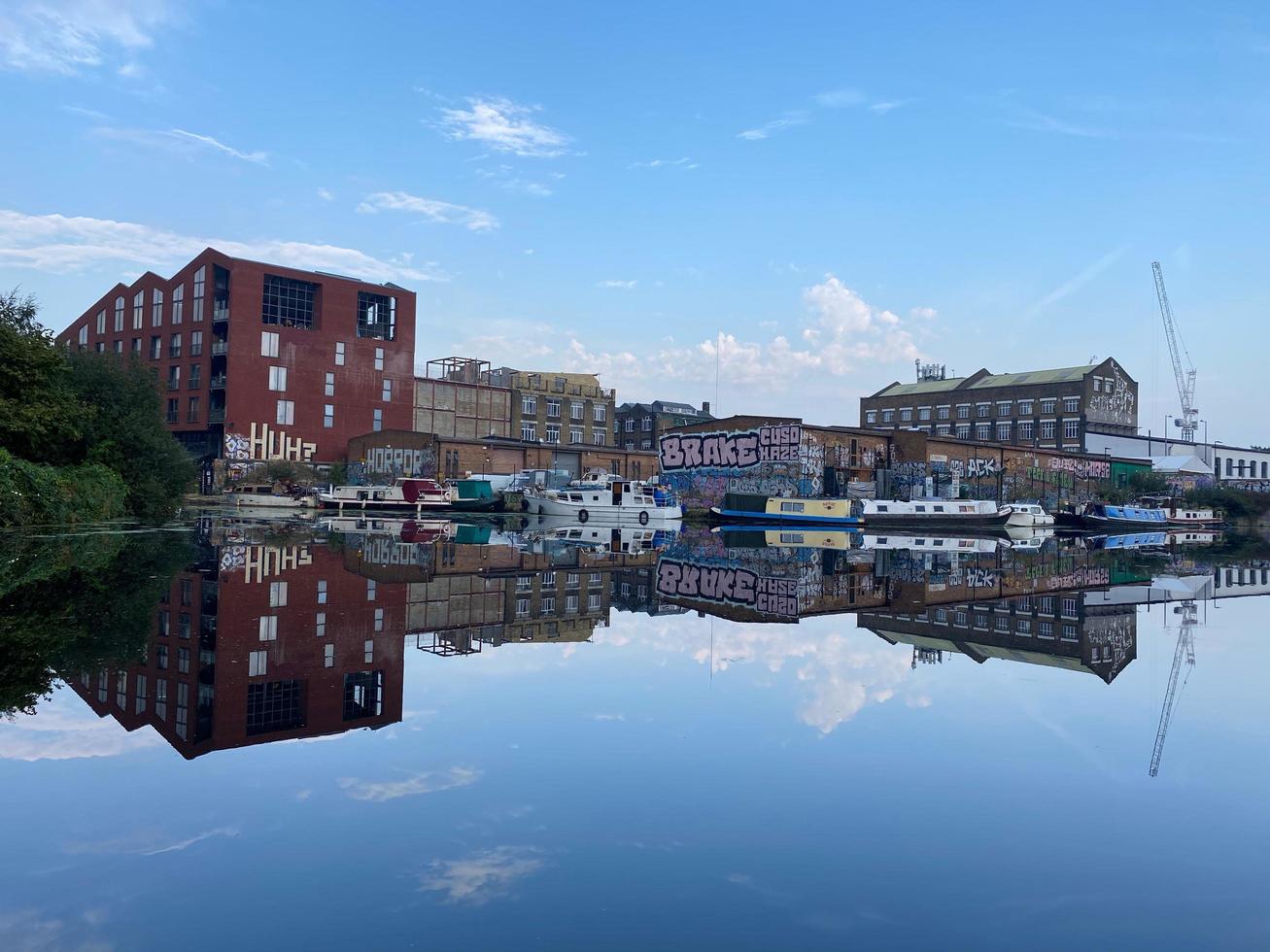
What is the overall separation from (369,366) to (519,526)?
32.3 meters

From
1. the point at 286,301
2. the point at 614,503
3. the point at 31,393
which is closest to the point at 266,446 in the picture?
the point at 286,301

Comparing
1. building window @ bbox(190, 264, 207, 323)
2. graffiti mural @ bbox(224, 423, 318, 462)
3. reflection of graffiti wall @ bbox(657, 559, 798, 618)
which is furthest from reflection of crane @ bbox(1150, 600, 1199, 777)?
building window @ bbox(190, 264, 207, 323)

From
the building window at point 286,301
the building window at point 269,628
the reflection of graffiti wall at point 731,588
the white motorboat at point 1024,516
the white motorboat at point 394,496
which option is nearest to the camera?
the building window at point 269,628

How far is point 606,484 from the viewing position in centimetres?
5494

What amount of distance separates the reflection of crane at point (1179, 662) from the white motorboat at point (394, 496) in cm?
4742

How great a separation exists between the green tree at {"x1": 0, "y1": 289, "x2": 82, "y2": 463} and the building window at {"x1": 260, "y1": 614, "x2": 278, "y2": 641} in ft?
67.5

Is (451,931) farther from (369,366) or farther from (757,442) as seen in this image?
(369,366)

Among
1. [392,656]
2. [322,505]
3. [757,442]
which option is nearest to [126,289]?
[322,505]

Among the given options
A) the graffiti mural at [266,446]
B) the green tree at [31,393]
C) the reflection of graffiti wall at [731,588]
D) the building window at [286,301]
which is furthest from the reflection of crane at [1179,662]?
the building window at [286,301]

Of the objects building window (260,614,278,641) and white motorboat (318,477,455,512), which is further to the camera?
white motorboat (318,477,455,512)

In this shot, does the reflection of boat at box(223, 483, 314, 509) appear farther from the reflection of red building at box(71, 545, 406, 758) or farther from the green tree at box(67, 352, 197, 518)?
the reflection of red building at box(71, 545, 406, 758)

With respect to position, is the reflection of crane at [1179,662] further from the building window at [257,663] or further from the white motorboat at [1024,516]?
the white motorboat at [1024,516]

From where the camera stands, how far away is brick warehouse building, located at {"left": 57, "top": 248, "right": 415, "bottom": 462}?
6719 centimetres

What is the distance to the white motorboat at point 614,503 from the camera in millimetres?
53312
